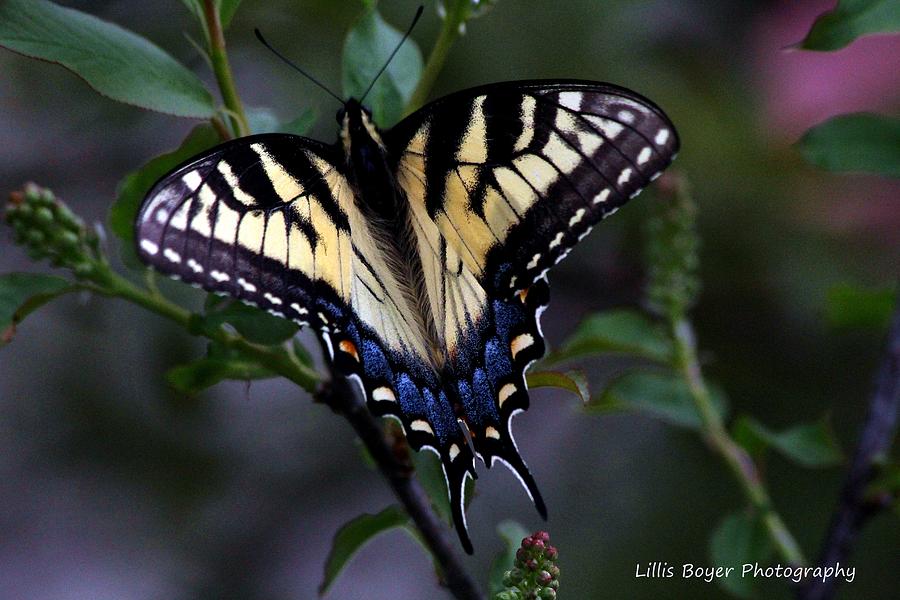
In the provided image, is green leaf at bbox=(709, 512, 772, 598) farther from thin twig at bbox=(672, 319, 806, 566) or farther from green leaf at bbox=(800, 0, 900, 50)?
green leaf at bbox=(800, 0, 900, 50)

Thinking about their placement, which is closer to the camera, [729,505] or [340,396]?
[340,396]

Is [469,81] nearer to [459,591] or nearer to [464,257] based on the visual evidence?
[464,257]

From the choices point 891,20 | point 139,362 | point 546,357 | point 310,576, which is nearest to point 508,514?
point 310,576

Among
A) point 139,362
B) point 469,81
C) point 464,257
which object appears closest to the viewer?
point 464,257

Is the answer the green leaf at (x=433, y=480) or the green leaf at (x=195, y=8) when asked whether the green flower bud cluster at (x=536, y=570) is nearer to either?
the green leaf at (x=433, y=480)

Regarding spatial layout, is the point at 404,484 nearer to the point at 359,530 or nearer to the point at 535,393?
the point at 359,530

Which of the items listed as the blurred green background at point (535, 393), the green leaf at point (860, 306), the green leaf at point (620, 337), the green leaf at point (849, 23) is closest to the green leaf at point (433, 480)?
the green leaf at point (620, 337)

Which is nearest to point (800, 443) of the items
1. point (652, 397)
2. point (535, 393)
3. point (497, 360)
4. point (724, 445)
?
point (724, 445)
